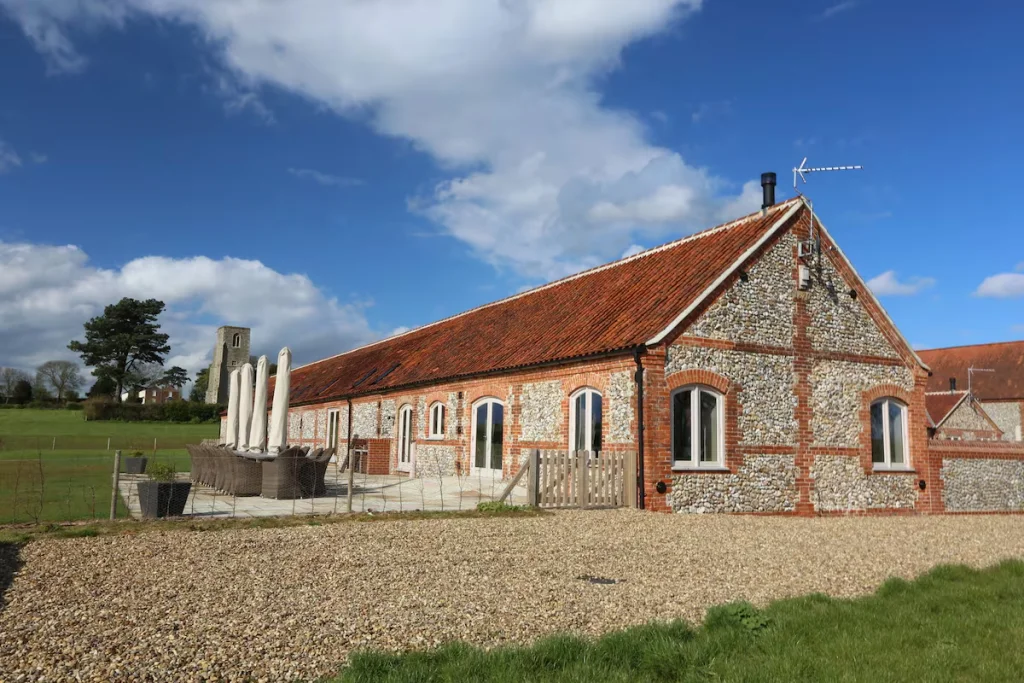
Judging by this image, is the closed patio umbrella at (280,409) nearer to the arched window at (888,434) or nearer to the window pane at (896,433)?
the arched window at (888,434)

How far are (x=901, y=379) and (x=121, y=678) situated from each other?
17.6 m

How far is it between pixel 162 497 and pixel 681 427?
364 inches

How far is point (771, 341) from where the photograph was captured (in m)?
16.1

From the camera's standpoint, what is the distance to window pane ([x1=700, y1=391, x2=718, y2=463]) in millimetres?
15195

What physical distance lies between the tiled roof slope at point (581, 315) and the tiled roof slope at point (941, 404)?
1721cm

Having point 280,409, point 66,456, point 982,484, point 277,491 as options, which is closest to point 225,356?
point 66,456

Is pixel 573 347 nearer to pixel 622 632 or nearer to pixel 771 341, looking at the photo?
pixel 771 341

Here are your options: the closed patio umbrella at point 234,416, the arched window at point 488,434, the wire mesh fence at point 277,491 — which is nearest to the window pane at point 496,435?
the arched window at point 488,434

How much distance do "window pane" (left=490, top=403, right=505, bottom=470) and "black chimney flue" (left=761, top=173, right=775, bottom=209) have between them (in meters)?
8.15

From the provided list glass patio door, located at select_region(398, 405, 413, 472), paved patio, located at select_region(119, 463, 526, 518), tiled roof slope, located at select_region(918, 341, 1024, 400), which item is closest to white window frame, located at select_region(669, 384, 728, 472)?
paved patio, located at select_region(119, 463, 526, 518)

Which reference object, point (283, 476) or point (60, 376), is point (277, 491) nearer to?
point (283, 476)

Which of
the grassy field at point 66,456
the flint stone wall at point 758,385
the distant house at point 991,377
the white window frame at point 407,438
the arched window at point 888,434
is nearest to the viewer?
the grassy field at point 66,456

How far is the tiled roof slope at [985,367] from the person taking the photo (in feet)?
148

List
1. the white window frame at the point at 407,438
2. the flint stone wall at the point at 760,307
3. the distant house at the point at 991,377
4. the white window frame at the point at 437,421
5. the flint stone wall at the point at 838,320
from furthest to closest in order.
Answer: the distant house at the point at 991,377, the white window frame at the point at 407,438, the white window frame at the point at 437,421, the flint stone wall at the point at 838,320, the flint stone wall at the point at 760,307
